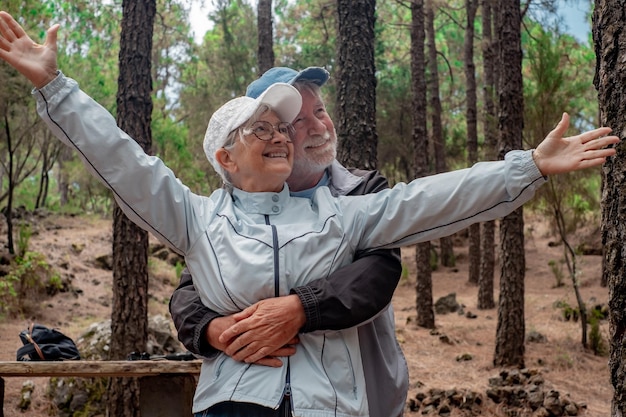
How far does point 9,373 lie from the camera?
12.0 feet

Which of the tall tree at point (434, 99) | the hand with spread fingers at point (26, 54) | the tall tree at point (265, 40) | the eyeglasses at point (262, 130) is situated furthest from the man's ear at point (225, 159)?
the tall tree at point (434, 99)

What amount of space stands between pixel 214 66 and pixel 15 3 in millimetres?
9884

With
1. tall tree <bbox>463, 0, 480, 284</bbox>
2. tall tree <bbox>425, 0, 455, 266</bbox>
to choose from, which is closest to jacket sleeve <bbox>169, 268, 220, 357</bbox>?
tall tree <bbox>463, 0, 480, 284</bbox>

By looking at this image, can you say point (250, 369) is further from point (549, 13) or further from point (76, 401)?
point (549, 13)

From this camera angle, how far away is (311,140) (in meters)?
2.44

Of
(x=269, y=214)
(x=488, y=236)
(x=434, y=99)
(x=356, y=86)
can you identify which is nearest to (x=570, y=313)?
(x=488, y=236)

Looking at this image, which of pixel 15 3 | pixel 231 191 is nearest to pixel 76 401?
pixel 231 191

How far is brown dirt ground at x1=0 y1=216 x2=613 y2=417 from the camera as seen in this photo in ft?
25.6

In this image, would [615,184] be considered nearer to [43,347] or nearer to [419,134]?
[43,347]

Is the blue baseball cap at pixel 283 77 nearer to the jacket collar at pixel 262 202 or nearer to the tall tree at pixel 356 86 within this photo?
the jacket collar at pixel 262 202

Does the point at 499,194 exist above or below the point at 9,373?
above

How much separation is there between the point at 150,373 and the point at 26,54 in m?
2.13

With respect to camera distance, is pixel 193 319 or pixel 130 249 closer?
pixel 193 319

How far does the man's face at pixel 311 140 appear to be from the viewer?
95.8 inches
